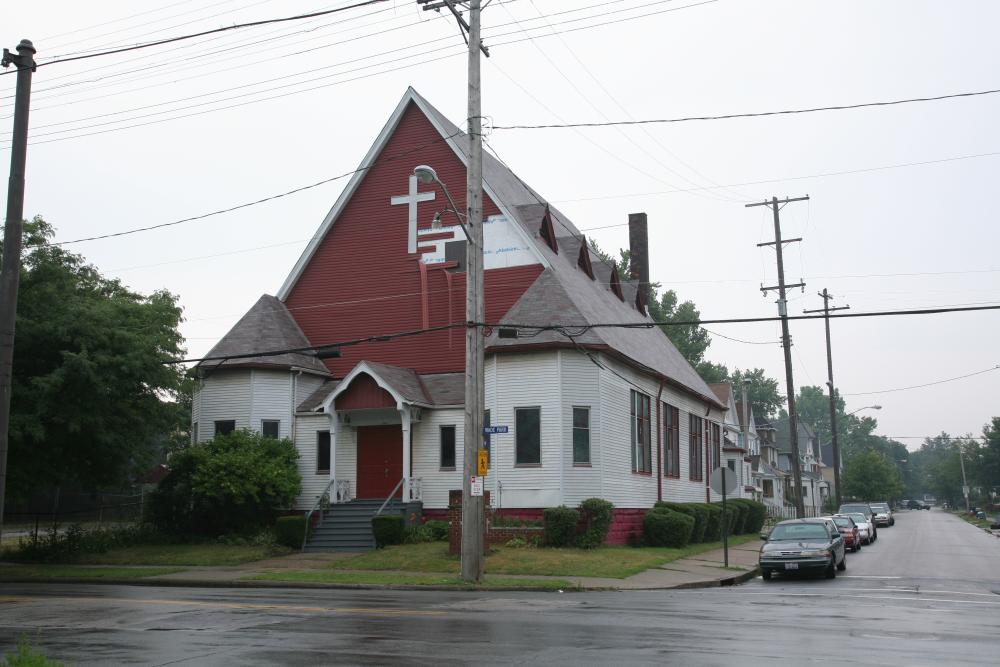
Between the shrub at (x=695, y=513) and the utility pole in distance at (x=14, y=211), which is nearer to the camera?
the utility pole in distance at (x=14, y=211)

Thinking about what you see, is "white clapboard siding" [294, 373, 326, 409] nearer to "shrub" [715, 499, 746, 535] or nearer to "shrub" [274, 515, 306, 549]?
"shrub" [274, 515, 306, 549]

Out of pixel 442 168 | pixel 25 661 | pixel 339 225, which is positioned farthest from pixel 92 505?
pixel 25 661

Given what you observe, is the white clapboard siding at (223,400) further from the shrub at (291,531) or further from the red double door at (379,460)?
the shrub at (291,531)

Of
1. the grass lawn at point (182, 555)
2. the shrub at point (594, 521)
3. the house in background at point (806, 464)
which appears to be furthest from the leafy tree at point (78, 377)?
the house in background at point (806, 464)

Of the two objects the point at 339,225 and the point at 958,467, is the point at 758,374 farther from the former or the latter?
the point at 339,225

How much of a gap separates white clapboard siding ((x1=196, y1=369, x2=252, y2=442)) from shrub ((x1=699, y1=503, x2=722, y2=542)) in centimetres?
1636

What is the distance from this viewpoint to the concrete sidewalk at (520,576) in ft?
67.7

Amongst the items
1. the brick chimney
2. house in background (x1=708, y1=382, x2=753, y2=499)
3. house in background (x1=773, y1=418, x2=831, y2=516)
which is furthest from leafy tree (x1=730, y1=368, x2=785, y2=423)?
the brick chimney

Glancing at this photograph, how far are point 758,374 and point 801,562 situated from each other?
336ft

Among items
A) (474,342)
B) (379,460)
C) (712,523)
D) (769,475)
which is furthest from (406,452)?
(769,475)

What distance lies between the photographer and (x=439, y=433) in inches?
1169

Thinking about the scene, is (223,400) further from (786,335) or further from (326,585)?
(786,335)

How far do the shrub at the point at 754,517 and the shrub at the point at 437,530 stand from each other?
18358mm

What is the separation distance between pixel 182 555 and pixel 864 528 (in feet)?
93.9
